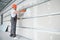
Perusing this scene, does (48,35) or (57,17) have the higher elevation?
(57,17)

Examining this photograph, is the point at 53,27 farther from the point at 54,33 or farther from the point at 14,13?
the point at 14,13

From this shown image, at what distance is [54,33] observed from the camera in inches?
70.5

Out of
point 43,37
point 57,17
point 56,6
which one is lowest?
point 43,37

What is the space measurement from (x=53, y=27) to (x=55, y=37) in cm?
15

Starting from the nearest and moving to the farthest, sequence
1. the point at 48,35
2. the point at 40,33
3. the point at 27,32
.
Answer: the point at 48,35
the point at 40,33
the point at 27,32

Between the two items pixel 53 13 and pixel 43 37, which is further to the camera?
pixel 43 37

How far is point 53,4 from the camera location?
1844 millimetres

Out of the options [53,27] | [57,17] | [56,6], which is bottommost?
[53,27]

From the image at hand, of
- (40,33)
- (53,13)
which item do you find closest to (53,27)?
(53,13)

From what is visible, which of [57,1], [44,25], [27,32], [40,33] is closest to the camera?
[57,1]

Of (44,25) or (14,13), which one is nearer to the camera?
(44,25)

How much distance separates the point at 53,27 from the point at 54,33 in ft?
0.29

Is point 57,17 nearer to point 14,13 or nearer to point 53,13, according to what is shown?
point 53,13

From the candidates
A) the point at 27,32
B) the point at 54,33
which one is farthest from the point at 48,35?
the point at 27,32
